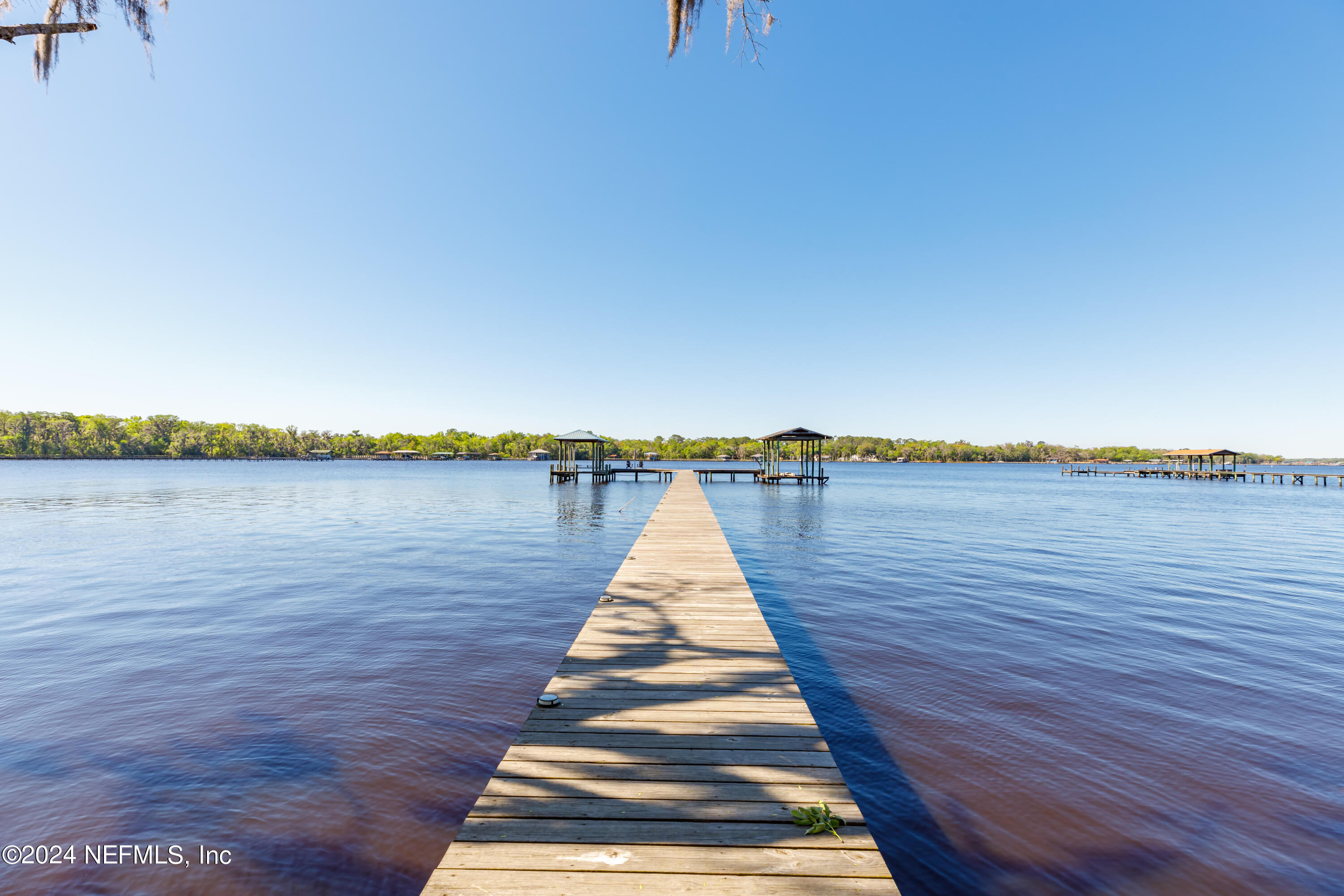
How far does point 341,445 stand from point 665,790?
164971 millimetres

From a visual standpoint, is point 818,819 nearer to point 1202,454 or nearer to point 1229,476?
point 1202,454

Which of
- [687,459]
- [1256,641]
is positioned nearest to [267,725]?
[1256,641]

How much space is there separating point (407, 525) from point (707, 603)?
16824 mm

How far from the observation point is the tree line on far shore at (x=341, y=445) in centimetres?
10406

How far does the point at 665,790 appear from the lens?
9.53ft

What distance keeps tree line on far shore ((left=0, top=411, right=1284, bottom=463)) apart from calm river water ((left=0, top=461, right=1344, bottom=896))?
87.1m

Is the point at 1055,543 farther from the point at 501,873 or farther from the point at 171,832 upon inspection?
the point at 171,832

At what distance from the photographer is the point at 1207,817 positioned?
13.0 ft

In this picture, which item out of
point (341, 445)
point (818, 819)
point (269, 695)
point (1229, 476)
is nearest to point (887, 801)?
point (818, 819)

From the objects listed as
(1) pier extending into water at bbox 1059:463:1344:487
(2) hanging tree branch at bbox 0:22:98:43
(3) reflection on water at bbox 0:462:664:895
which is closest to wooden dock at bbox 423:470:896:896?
(3) reflection on water at bbox 0:462:664:895

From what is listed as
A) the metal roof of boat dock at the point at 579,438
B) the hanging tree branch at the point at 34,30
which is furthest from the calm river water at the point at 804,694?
the metal roof of boat dock at the point at 579,438

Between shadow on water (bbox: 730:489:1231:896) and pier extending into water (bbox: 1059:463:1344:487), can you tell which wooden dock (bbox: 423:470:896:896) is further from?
pier extending into water (bbox: 1059:463:1344:487)

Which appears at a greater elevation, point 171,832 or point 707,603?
point 707,603

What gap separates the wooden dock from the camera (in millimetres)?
2258
